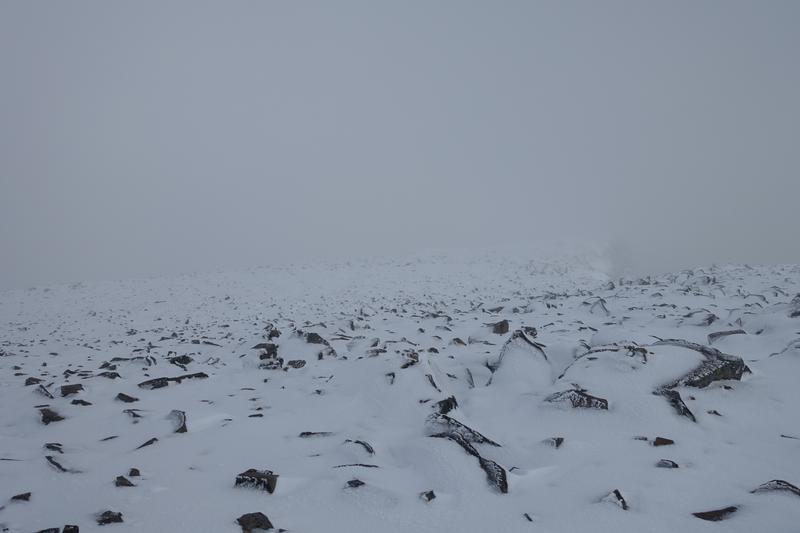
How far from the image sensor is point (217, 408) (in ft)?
18.0

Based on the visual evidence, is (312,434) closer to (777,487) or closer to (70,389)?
(777,487)

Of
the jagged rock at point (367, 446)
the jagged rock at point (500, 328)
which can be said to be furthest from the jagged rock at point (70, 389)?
the jagged rock at point (500, 328)

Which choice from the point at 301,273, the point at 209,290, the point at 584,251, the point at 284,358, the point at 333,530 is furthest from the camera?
the point at 584,251

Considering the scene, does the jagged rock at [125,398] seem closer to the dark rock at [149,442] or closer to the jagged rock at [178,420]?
the jagged rock at [178,420]

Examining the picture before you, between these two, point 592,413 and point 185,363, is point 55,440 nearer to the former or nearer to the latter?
point 185,363

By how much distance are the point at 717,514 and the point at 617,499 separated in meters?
0.62

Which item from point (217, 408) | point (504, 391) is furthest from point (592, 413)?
point (217, 408)

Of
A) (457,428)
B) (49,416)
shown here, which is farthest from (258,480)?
(49,416)

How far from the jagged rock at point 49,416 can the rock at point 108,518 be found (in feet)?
10.4

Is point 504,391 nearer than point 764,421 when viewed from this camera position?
No

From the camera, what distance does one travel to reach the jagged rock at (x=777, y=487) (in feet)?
9.59

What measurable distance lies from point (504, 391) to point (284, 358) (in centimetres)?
452

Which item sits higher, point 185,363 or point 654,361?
point 654,361

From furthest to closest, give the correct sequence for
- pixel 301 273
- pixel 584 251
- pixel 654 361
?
1. pixel 584 251
2. pixel 301 273
3. pixel 654 361
